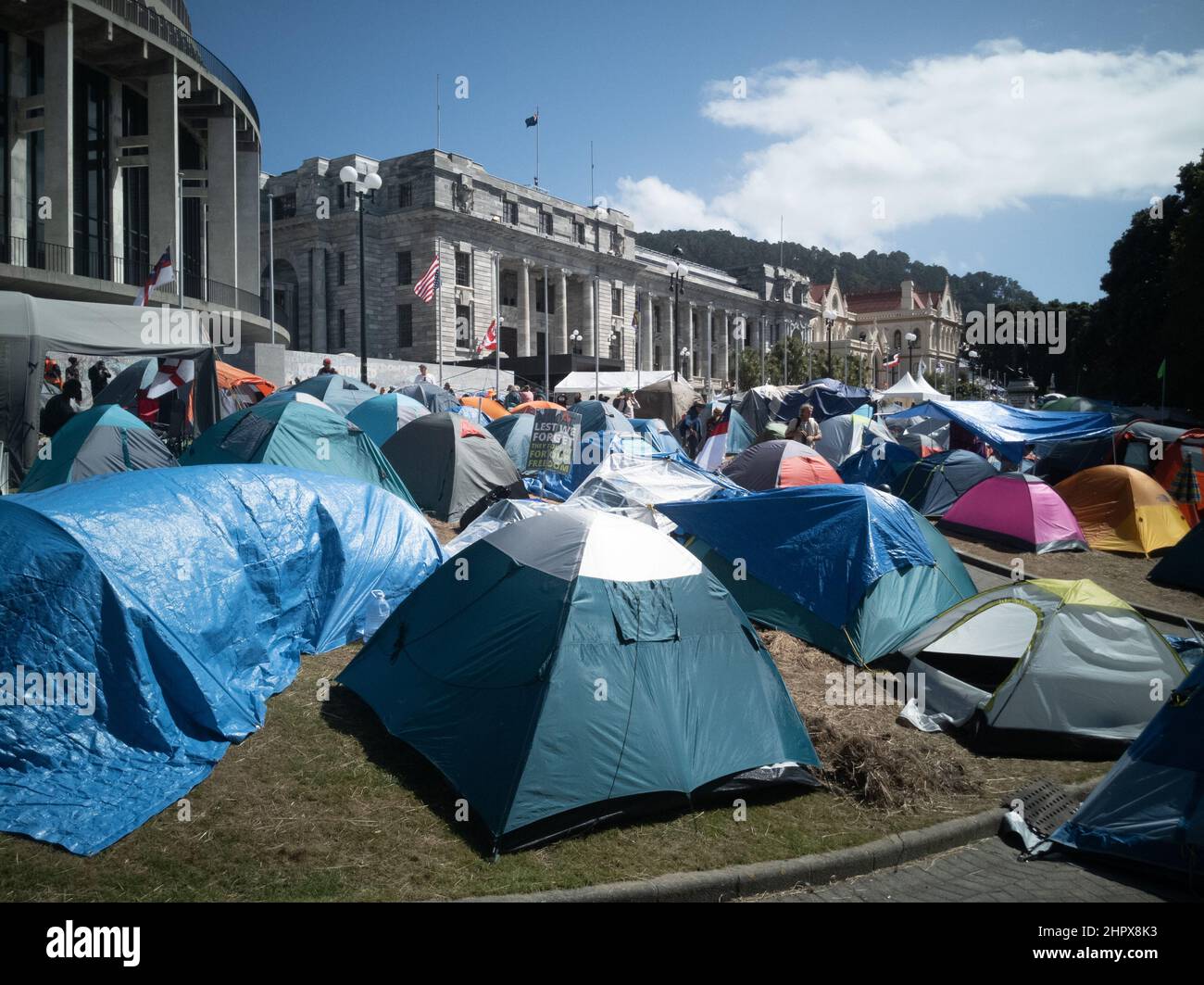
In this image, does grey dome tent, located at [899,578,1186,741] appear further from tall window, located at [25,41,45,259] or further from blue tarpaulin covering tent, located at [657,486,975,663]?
tall window, located at [25,41,45,259]

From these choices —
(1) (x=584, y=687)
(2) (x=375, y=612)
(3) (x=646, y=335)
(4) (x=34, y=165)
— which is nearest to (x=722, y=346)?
(3) (x=646, y=335)

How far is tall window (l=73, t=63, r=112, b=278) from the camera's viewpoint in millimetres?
26344

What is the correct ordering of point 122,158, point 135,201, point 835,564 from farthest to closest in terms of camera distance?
1. point 135,201
2. point 122,158
3. point 835,564

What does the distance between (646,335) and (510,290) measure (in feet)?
44.1

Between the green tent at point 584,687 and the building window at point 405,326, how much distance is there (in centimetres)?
4858

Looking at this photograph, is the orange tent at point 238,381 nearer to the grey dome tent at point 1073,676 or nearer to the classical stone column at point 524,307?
the grey dome tent at point 1073,676

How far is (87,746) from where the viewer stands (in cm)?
506

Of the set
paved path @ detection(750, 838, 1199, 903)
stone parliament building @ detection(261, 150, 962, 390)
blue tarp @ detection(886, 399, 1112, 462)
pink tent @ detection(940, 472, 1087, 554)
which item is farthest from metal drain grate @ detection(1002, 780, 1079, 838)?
stone parliament building @ detection(261, 150, 962, 390)

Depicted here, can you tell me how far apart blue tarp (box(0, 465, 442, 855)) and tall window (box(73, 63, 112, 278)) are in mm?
24132

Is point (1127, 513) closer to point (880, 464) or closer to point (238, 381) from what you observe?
point (880, 464)

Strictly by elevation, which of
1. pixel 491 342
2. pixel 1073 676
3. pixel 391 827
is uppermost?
pixel 491 342

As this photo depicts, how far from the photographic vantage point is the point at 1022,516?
14086 mm

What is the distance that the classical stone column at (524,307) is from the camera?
5747 centimetres

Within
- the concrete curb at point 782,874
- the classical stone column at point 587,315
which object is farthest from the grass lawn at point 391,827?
the classical stone column at point 587,315
